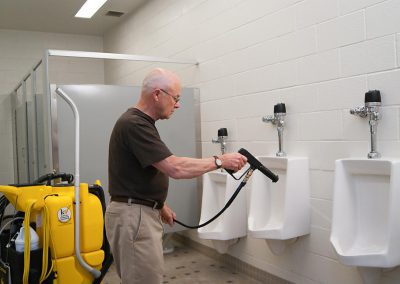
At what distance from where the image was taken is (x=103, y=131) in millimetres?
3123

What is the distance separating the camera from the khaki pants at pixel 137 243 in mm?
1878

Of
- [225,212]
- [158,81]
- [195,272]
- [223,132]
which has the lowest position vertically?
[195,272]

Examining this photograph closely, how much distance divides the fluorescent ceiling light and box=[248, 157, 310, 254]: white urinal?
9.65 ft

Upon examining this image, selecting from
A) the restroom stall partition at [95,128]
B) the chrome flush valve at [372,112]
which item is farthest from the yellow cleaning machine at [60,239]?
the chrome flush valve at [372,112]

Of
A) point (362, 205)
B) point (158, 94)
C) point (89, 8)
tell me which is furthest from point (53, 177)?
point (89, 8)

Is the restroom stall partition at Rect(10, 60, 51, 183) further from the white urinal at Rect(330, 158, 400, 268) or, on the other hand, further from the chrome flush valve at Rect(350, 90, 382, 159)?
the chrome flush valve at Rect(350, 90, 382, 159)

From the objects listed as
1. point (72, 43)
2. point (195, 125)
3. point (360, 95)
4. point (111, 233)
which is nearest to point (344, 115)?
point (360, 95)

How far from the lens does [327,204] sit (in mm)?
2316

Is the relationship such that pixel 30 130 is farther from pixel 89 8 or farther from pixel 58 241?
pixel 58 241

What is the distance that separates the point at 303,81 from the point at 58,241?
1.71m

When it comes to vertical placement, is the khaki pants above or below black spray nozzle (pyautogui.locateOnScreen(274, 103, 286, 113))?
below

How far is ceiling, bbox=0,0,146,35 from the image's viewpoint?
453 cm

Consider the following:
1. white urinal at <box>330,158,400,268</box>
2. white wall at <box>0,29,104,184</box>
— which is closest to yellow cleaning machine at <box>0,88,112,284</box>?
white urinal at <box>330,158,400,268</box>

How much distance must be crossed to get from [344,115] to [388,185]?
458 mm
